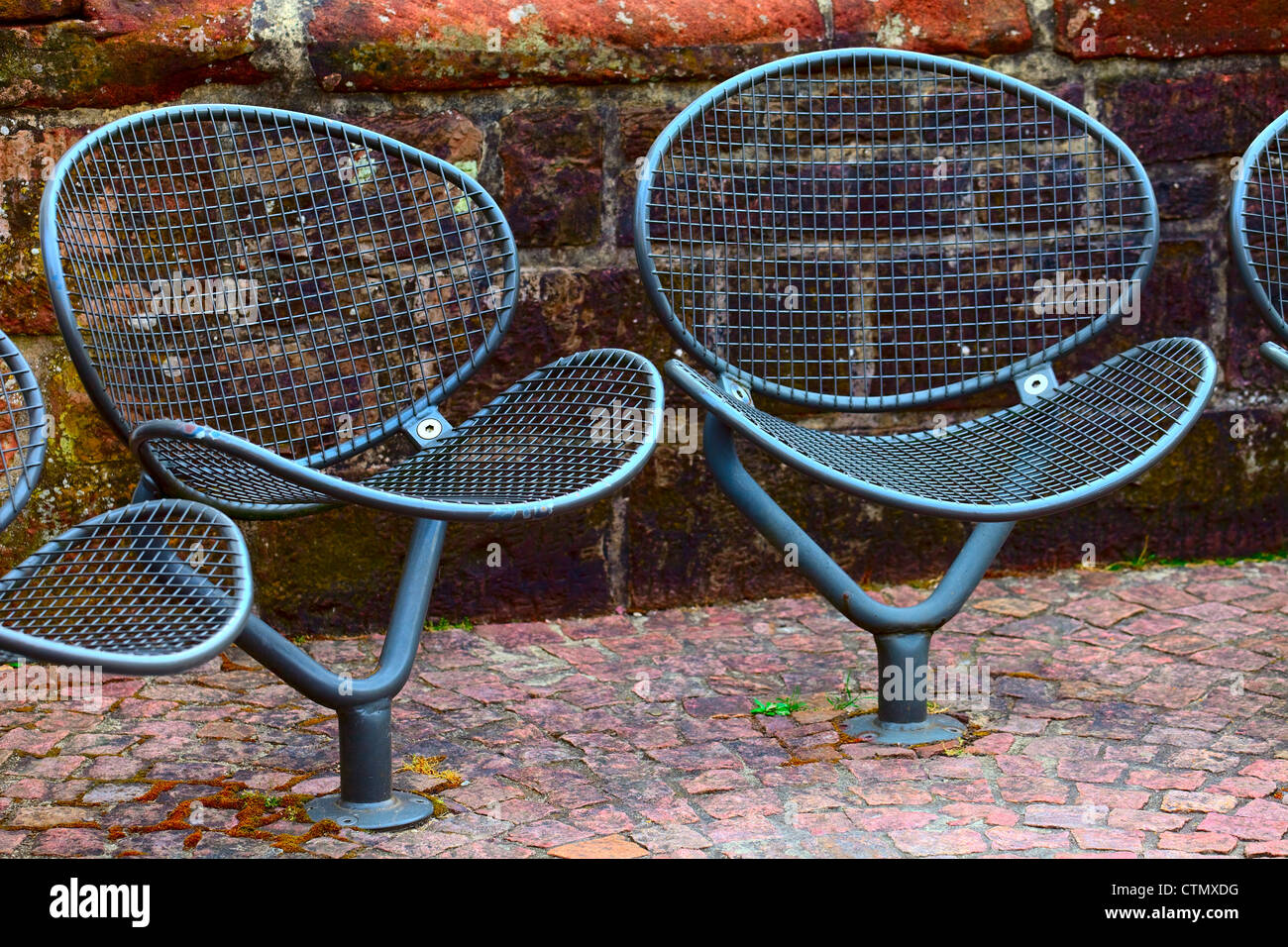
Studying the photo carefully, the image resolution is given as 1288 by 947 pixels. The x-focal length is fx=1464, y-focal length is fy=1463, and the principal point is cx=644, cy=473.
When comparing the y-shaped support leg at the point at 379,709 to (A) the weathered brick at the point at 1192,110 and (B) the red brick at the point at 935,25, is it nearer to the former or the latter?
(B) the red brick at the point at 935,25

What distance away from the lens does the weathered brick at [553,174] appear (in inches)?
127

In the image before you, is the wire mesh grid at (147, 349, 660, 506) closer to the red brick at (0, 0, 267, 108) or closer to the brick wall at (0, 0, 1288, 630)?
the brick wall at (0, 0, 1288, 630)

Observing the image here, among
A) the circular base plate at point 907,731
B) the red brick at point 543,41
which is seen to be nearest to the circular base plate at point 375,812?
the circular base plate at point 907,731

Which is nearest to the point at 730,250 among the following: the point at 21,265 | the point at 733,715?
the point at 733,715

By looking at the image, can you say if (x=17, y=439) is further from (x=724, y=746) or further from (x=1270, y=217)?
(x=1270, y=217)

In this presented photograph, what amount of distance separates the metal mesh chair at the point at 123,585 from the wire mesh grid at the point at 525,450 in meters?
0.23

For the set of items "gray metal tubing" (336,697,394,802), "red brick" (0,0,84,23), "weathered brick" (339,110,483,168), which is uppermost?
"red brick" (0,0,84,23)

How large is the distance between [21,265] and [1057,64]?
233cm

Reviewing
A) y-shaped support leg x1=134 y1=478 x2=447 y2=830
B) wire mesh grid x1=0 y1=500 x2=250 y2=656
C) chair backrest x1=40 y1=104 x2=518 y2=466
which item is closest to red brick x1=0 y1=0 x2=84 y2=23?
chair backrest x1=40 y1=104 x2=518 y2=466

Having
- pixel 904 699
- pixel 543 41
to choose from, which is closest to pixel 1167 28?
pixel 543 41

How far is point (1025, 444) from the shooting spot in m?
2.65

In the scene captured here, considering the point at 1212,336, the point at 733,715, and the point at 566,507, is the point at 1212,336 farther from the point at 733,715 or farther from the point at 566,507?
the point at 566,507

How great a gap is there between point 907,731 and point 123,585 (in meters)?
1.46

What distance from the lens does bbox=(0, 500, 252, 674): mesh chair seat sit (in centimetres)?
173
